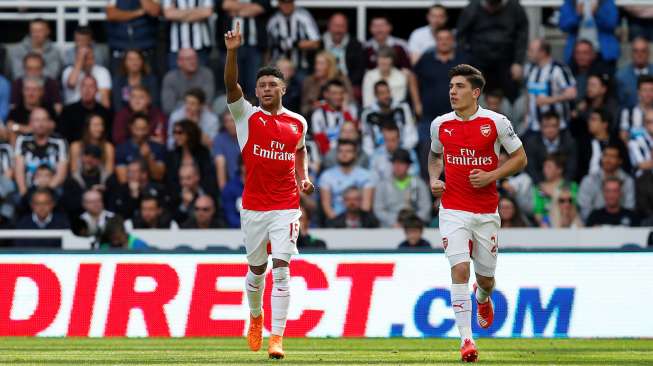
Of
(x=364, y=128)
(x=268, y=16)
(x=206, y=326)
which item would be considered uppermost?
(x=268, y=16)

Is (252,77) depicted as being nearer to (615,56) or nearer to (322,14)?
(322,14)

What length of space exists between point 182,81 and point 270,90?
8.88m

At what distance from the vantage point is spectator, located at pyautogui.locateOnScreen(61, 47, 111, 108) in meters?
21.0

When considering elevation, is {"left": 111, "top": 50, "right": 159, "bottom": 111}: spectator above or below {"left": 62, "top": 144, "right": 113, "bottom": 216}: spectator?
above

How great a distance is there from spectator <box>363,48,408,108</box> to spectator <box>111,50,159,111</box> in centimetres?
304

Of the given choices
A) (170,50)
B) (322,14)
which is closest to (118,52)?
(170,50)

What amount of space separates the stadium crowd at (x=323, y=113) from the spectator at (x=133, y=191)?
0.03 m

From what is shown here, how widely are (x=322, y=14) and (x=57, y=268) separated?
27.5 feet

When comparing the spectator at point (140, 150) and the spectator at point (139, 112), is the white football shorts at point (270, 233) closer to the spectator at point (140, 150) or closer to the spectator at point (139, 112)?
the spectator at point (140, 150)

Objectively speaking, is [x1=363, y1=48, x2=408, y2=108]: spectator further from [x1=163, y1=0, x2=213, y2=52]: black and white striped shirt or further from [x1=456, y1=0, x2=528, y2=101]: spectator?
[x1=163, y1=0, x2=213, y2=52]: black and white striped shirt

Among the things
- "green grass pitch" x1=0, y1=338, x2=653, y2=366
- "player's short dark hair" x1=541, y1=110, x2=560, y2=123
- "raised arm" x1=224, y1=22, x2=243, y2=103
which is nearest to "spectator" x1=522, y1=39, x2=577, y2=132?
"player's short dark hair" x1=541, y1=110, x2=560, y2=123

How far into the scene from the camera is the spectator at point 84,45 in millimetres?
21062

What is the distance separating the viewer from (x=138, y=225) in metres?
19.3

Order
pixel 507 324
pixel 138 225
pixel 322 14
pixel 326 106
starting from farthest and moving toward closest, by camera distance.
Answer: pixel 322 14
pixel 326 106
pixel 138 225
pixel 507 324
